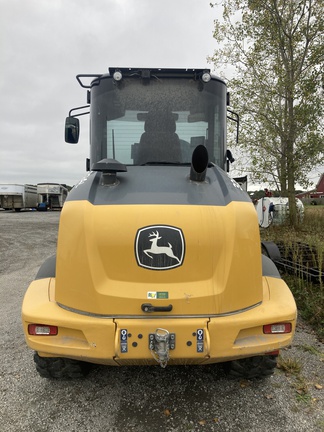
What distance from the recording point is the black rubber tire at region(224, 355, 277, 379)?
2523mm

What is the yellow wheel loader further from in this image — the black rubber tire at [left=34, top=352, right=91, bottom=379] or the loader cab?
the loader cab

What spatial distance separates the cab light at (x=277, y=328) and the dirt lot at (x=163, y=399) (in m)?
0.69

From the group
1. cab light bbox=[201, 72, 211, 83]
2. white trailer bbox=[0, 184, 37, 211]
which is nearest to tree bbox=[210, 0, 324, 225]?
cab light bbox=[201, 72, 211, 83]

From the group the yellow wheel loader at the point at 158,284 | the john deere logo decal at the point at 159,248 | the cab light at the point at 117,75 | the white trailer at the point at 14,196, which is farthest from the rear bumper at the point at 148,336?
the white trailer at the point at 14,196

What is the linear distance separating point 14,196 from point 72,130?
30.0 metres

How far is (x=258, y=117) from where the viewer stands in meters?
10.8

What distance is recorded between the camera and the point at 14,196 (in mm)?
30484

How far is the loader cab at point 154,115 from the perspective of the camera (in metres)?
3.04

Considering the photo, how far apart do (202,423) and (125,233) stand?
4.93 ft

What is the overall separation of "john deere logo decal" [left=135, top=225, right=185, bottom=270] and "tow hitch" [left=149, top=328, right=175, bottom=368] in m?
0.42

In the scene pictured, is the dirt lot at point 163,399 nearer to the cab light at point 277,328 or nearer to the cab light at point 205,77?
the cab light at point 277,328

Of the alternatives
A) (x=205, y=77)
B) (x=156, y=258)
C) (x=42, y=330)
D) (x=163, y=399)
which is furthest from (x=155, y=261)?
(x=205, y=77)

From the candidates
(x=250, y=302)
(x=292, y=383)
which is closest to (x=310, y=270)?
(x=292, y=383)

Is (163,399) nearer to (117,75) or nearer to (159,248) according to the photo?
(159,248)
